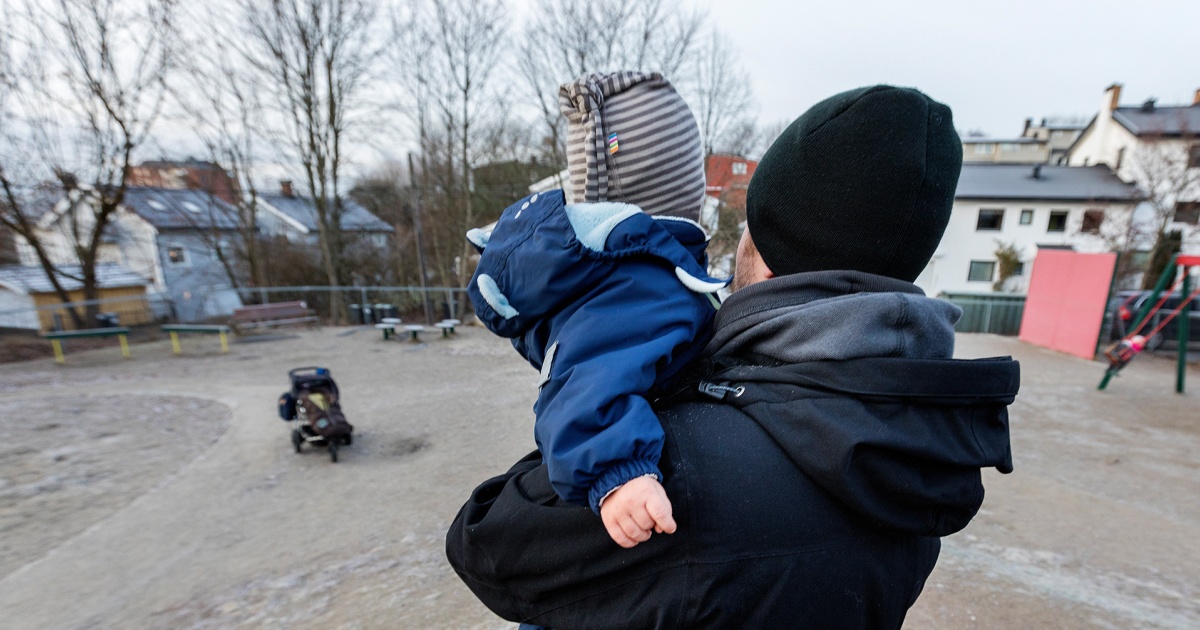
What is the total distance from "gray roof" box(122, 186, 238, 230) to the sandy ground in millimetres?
14029

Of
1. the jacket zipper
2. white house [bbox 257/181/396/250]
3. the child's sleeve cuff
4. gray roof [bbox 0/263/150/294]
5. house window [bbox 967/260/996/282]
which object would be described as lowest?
house window [bbox 967/260/996/282]

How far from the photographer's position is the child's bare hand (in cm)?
74

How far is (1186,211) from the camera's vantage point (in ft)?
51.8

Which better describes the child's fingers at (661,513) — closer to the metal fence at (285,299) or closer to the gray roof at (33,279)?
the metal fence at (285,299)

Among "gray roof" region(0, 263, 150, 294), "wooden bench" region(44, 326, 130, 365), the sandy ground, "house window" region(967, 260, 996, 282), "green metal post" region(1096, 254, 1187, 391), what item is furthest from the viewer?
"house window" region(967, 260, 996, 282)

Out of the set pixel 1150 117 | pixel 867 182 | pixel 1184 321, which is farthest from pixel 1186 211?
pixel 867 182

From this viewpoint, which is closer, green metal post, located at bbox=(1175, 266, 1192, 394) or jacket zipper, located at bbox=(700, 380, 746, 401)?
jacket zipper, located at bbox=(700, 380, 746, 401)

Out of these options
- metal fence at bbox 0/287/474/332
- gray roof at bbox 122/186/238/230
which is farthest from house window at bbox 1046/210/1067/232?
gray roof at bbox 122/186/238/230

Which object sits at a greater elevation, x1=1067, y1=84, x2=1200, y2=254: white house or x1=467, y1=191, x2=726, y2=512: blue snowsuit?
x1=1067, y1=84, x2=1200, y2=254: white house

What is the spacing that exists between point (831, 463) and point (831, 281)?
0.92ft

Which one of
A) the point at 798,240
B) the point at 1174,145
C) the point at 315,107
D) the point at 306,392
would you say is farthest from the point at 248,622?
the point at 1174,145

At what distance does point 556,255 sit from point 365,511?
13.6 feet

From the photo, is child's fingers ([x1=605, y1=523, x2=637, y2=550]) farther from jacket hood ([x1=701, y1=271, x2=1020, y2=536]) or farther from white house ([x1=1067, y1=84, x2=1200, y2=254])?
white house ([x1=1067, y1=84, x2=1200, y2=254])

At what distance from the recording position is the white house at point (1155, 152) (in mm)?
14938
